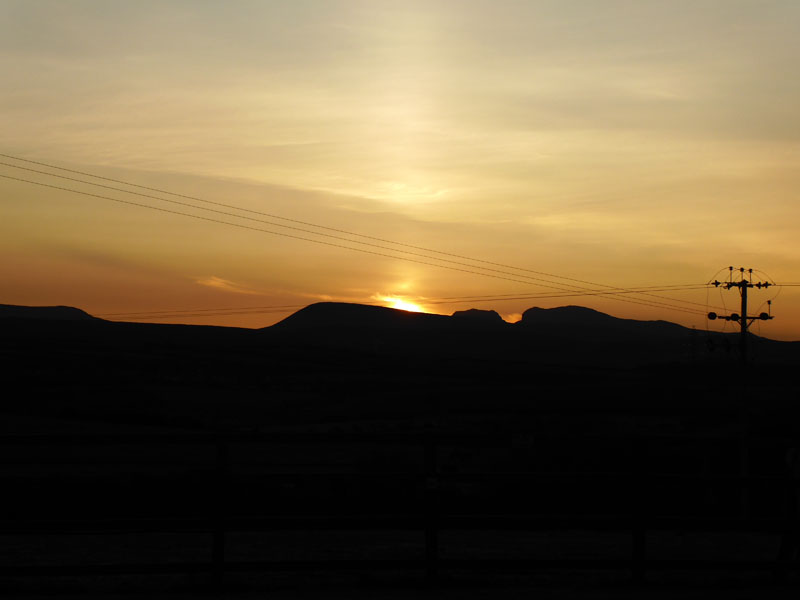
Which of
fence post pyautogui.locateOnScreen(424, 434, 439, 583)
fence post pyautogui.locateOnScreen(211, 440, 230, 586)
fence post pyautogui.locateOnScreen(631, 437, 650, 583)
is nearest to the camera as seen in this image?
fence post pyautogui.locateOnScreen(211, 440, 230, 586)

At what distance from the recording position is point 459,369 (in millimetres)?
133250

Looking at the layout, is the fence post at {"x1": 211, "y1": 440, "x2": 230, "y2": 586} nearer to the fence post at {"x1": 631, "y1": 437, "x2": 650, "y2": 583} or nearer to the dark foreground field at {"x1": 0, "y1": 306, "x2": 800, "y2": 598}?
the dark foreground field at {"x1": 0, "y1": 306, "x2": 800, "y2": 598}

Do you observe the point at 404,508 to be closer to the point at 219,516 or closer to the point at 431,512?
the point at 431,512

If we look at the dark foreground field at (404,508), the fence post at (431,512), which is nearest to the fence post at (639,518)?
the dark foreground field at (404,508)

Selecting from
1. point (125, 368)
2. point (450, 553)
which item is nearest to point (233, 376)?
point (125, 368)

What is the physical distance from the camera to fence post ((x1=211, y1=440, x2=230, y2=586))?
805cm

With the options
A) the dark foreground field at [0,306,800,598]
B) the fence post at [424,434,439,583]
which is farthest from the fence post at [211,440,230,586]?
the fence post at [424,434,439,583]

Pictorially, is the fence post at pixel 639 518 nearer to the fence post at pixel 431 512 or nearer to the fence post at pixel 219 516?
the fence post at pixel 431 512

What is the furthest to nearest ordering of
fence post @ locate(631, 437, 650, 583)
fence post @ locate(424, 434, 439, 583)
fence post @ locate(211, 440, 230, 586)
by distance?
fence post @ locate(631, 437, 650, 583)
fence post @ locate(424, 434, 439, 583)
fence post @ locate(211, 440, 230, 586)

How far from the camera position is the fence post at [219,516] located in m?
8.05

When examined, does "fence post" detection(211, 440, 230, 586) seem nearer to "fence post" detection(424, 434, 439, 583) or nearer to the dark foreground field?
the dark foreground field

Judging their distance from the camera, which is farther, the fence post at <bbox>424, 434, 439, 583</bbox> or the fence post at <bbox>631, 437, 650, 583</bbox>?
the fence post at <bbox>631, 437, 650, 583</bbox>

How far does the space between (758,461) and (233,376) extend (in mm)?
74381

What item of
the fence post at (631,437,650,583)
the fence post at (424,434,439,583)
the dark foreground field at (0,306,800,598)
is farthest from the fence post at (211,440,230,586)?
the fence post at (631,437,650,583)
